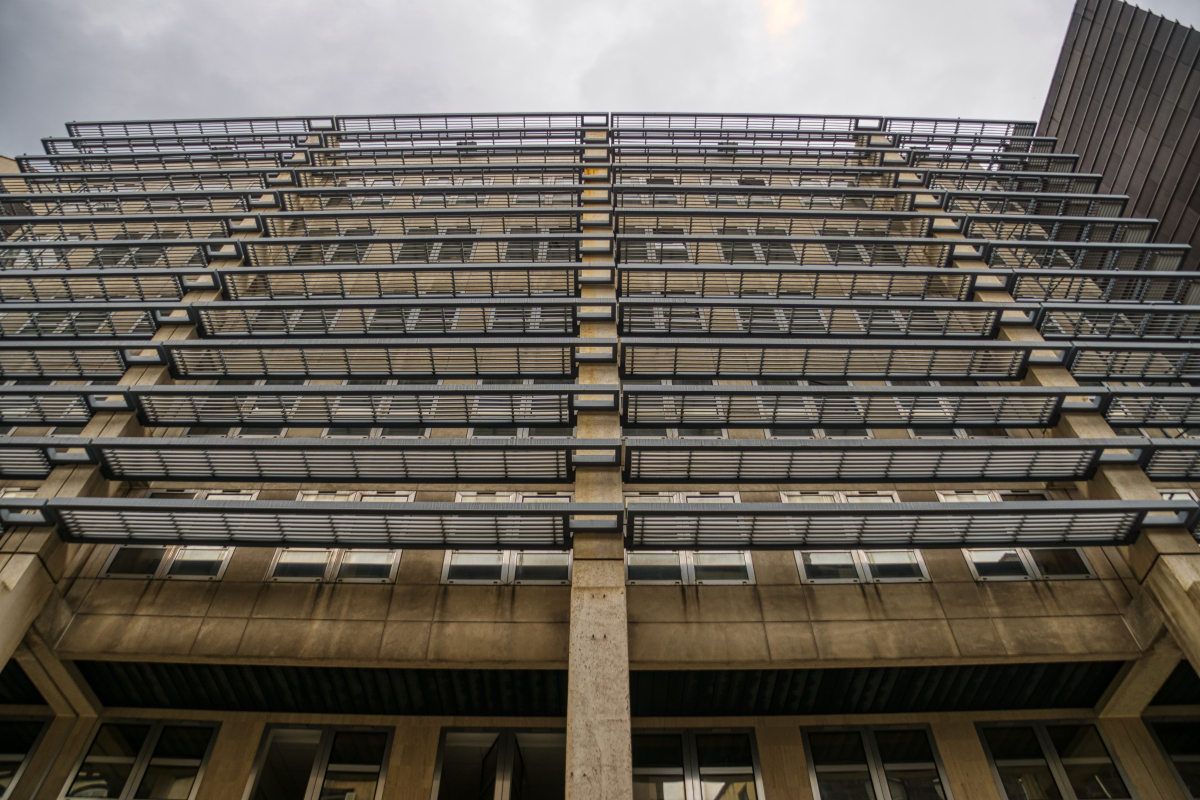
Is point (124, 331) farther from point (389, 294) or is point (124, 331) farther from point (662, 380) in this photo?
point (662, 380)

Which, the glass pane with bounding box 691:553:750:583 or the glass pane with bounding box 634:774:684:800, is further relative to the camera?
the glass pane with bounding box 691:553:750:583

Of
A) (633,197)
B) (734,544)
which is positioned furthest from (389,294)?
(734,544)

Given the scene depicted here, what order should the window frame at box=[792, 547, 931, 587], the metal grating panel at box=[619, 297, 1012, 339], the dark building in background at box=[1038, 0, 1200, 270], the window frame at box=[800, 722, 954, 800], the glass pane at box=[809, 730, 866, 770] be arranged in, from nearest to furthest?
the window frame at box=[800, 722, 954, 800] < the glass pane at box=[809, 730, 866, 770] < the window frame at box=[792, 547, 931, 587] < the metal grating panel at box=[619, 297, 1012, 339] < the dark building in background at box=[1038, 0, 1200, 270]

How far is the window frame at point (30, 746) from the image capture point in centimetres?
1273

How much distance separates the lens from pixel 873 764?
12.9m

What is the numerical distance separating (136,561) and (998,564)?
19.7 m

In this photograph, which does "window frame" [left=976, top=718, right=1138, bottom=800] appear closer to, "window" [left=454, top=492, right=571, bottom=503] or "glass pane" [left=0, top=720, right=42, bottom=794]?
"window" [left=454, top=492, right=571, bottom=503]

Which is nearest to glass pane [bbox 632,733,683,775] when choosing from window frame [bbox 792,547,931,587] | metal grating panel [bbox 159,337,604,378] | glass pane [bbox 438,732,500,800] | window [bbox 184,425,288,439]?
glass pane [bbox 438,732,500,800]

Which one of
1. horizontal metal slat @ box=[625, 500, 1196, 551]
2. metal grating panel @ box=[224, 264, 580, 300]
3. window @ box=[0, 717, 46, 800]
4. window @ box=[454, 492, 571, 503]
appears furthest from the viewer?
metal grating panel @ box=[224, 264, 580, 300]

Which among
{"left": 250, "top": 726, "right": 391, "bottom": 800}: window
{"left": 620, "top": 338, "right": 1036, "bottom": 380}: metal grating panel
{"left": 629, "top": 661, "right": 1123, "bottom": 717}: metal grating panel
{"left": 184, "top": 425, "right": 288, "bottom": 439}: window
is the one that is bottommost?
{"left": 250, "top": 726, "right": 391, "bottom": 800}: window

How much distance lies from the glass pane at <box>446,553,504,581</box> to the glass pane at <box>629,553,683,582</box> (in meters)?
2.98

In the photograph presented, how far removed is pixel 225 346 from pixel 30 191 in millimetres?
18245

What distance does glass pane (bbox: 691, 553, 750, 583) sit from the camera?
13.4 meters

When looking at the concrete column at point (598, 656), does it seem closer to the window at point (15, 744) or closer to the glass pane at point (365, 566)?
the glass pane at point (365, 566)
